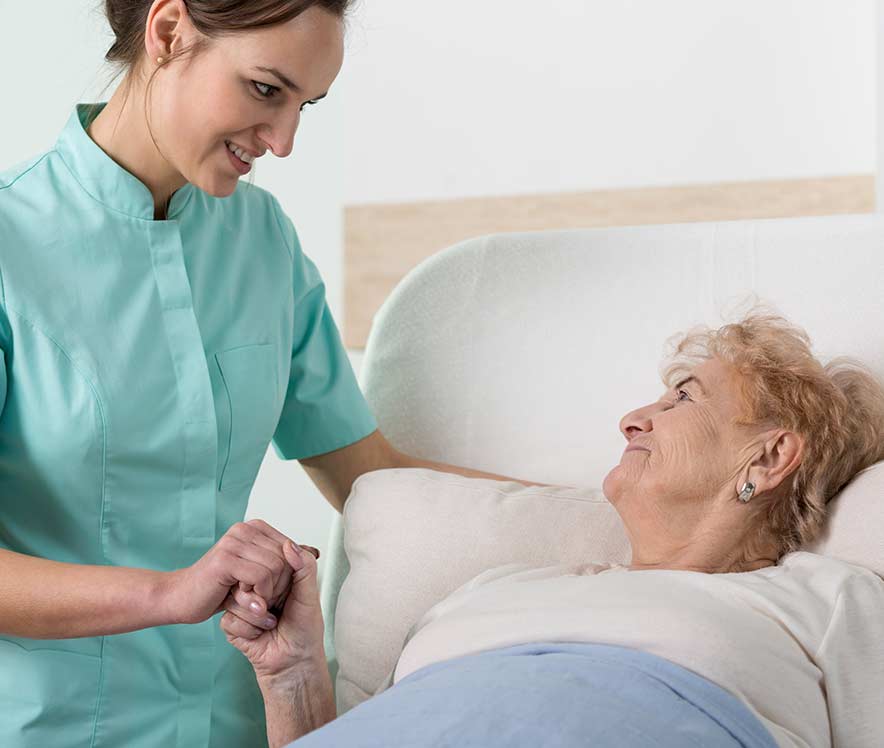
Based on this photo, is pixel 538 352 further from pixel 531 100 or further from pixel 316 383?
pixel 531 100

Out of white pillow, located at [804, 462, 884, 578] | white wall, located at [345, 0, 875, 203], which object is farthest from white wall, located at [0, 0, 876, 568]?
white pillow, located at [804, 462, 884, 578]

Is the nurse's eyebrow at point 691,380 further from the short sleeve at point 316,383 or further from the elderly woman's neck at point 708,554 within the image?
the short sleeve at point 316,383

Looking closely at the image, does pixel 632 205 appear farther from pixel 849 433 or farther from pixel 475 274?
pixel 849 433

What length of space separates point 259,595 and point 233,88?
571 mm

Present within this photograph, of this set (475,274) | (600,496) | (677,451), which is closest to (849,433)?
(677,451)

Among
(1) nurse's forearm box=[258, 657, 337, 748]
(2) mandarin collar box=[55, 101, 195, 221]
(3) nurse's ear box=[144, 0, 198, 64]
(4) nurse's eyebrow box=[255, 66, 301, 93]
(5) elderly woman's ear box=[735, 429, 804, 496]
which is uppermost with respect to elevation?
(3) nurse's ear box=[144, 0, 198, 64]

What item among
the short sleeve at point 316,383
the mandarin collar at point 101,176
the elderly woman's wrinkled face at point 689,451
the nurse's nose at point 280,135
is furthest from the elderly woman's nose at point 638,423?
the mandarin collar at point 101,176

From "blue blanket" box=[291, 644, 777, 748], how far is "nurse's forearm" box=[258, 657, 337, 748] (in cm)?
24

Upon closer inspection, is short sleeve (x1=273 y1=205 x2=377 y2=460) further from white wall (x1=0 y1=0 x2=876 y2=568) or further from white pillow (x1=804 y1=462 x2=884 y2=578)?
white wall (x1=0 y1=0 x2=876 y2=568)

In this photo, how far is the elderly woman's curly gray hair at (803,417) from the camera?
1.40 meters

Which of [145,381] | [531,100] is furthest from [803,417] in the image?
[531,100]

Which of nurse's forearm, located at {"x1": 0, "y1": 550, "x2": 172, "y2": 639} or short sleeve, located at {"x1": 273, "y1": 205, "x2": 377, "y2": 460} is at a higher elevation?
short sleeve, located at {"x1": 273, "y1": 205, "x2": 377, "y2": 460}

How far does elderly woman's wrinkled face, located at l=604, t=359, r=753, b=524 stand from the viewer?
1.39 m

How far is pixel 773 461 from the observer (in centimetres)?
139
